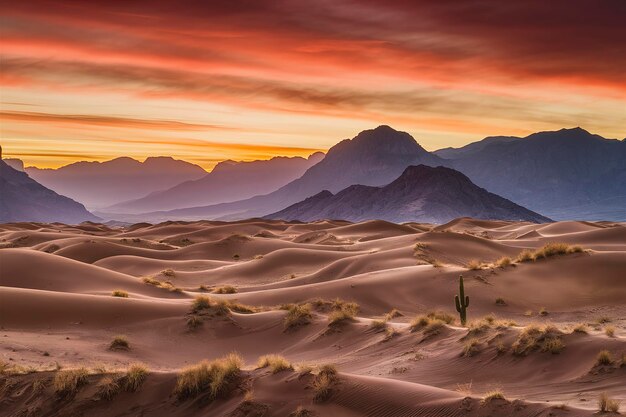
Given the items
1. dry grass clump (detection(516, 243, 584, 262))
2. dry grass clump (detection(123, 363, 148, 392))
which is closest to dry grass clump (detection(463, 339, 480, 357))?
dry grass clump (detection(123, 363, 148, 392))

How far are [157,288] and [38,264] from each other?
6093 millimetres

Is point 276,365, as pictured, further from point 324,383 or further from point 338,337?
point 338,337

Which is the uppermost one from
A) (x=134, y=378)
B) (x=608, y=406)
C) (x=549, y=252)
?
(x=608, y=406)

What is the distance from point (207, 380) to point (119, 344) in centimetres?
692

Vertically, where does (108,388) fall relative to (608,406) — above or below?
below

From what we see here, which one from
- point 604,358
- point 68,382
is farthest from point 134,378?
point 604,358

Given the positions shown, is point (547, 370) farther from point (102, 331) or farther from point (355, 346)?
point (102, 331)

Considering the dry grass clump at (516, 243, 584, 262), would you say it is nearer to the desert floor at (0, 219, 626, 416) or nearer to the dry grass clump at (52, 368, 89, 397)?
the desert floor at (0, 219, 626, 416)

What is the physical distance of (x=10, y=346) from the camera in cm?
1641

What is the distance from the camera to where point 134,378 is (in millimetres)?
12164

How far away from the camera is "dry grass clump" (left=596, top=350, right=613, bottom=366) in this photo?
11984 millimetres

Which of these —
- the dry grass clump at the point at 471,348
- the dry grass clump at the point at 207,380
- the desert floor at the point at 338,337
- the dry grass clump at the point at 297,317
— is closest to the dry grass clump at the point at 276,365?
the desert floor at the point at 338,337

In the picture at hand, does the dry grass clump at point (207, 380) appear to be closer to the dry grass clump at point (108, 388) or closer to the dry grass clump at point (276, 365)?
the dry grass clump at point (276, 365)

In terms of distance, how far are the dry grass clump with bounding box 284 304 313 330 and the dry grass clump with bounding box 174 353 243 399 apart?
841 centimetres
